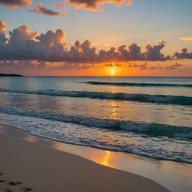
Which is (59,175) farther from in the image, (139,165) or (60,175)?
(139,165)

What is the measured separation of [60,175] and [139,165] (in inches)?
91.6

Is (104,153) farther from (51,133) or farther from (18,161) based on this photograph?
(51,133)

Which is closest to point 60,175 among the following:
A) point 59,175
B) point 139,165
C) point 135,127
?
point 59,175

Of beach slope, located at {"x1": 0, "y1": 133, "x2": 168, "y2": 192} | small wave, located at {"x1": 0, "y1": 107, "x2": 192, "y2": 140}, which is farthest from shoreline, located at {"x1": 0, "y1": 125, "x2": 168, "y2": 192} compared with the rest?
small wave, located at {"x1": 0, "y1": 107, "x2": 192, "y2": 140}

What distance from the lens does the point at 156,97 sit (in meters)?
34.6

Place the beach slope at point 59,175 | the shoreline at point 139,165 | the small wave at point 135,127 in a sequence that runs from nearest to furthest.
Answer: the beach slope at point 59,175 → the shoreline at point 139,165 → the small wave at point 135,127

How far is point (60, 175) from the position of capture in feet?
21.8

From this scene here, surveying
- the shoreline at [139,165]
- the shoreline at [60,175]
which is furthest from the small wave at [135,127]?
the shoreline at [60,175]

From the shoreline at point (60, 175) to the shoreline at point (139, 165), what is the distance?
0.33 metres

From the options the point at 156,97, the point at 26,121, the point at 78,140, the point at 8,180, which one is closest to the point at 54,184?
the point at 8,180

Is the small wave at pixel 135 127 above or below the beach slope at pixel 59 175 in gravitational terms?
below

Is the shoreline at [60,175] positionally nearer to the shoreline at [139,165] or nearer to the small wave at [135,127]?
the shoreline at [139,165]

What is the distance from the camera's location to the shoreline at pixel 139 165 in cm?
670

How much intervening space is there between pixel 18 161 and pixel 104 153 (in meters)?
2.84
